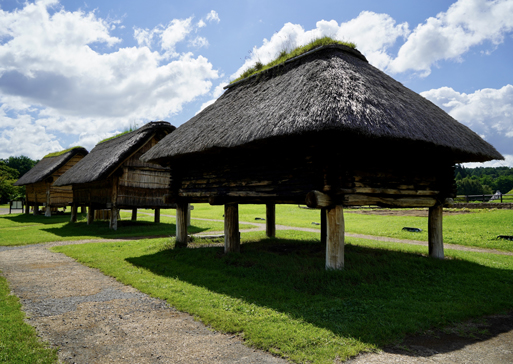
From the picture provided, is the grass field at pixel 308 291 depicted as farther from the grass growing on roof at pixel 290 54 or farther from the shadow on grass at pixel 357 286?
the grass growing on roof at pixel 290 54

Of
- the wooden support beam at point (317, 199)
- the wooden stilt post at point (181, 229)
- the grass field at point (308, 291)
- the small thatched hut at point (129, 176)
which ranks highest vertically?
the small thatched hut at point (129, 176)

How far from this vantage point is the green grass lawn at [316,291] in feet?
13.5

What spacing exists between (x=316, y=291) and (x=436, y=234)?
4.70m

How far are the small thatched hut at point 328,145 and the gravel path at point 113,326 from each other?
11.0ft

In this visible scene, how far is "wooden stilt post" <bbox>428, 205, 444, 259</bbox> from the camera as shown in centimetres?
876

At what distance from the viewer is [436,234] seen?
29.0 feet

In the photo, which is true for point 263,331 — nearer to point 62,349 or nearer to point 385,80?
point 62,349

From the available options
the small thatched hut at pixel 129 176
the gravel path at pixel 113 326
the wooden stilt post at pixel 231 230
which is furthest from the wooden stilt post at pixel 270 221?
the gravel path at pixel 113 326

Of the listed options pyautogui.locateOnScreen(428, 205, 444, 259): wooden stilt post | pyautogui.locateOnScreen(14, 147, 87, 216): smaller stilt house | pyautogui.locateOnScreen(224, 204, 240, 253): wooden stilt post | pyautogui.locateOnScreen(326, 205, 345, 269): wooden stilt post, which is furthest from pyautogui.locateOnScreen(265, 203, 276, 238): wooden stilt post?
pyautogui.locateOnScreen(14, 147, 87, 216): smaller stilt house

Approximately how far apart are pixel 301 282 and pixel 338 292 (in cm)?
81

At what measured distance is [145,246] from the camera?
11125 millimetres

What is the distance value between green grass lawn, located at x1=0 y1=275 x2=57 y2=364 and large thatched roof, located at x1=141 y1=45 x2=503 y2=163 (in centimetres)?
478

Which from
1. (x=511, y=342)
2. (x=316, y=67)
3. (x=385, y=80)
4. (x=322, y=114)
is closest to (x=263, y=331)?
(x=511, y=342)

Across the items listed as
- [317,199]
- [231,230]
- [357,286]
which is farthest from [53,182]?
[357,286]
